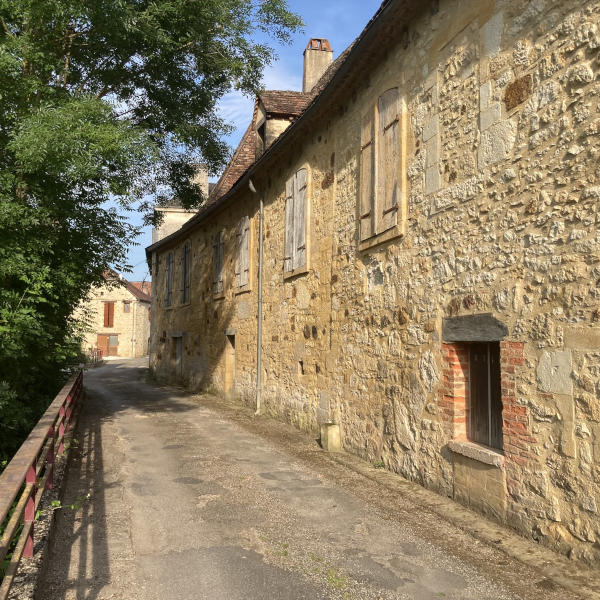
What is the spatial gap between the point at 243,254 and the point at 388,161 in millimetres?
6552

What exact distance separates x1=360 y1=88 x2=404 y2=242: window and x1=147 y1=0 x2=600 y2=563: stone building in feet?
0.10

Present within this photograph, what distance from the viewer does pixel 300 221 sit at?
9586mm

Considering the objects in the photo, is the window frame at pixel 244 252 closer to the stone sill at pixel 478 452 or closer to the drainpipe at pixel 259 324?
the drainpipe at pixel 259 324

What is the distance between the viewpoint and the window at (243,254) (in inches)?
493

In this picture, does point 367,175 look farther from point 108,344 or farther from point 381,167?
point 108,344

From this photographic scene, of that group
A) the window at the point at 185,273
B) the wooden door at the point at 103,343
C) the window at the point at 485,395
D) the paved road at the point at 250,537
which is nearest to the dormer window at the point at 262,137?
the window at the point at 185,273

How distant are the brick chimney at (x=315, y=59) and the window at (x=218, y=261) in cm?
464

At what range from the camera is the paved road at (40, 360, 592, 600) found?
3586mm

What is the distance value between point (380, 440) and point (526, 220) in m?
3.37

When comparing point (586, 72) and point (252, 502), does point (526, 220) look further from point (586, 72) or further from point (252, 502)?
point (252, 502)

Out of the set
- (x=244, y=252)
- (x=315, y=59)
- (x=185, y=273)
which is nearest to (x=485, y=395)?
(x=244, y=252)

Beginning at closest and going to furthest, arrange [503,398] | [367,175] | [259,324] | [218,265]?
[503,398]
[367,175]
[259,324]
[218,265]

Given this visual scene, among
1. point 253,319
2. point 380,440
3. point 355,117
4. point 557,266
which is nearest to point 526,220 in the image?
point 557,266

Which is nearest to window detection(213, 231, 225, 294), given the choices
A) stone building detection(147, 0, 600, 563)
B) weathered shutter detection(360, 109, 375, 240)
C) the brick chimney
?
stone building detection(147, 0, 600, 563)
